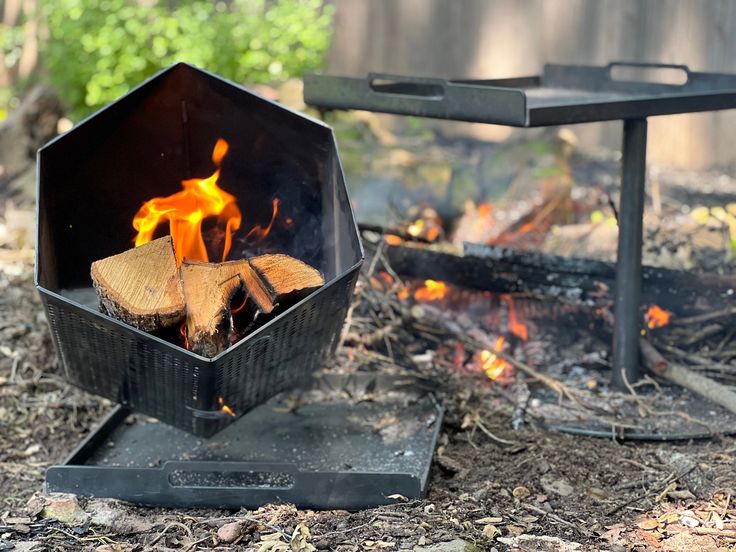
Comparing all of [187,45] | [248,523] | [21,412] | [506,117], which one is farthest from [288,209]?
[187,45]

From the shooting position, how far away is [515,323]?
4.20m

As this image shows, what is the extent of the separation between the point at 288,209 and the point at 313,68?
489cm

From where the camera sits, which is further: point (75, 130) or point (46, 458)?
point (46, 458)

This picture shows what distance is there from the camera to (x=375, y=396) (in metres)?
3.66

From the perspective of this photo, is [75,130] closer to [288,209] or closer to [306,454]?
[288,209]

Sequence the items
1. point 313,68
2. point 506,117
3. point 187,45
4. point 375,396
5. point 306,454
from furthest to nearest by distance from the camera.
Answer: point 313,68
point 187,45
point 375,396
point 306,454
point 506,117

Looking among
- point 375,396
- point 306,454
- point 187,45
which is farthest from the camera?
point 187,45

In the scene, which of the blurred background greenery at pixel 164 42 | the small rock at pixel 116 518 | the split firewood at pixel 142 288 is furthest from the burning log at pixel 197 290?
the blurred background greenery at pixel 164 42

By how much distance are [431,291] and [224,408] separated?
5.76 feet

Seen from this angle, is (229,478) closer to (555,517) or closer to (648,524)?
(555,517)

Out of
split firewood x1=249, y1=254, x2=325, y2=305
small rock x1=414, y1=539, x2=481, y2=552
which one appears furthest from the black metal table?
small rock x1=414, y1=539, x2=481, y2=552

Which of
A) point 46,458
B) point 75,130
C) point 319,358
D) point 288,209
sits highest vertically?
point 75,130

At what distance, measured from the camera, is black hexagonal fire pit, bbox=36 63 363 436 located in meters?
2.66

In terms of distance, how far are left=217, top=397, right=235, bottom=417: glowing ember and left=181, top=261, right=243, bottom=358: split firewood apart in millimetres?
155
